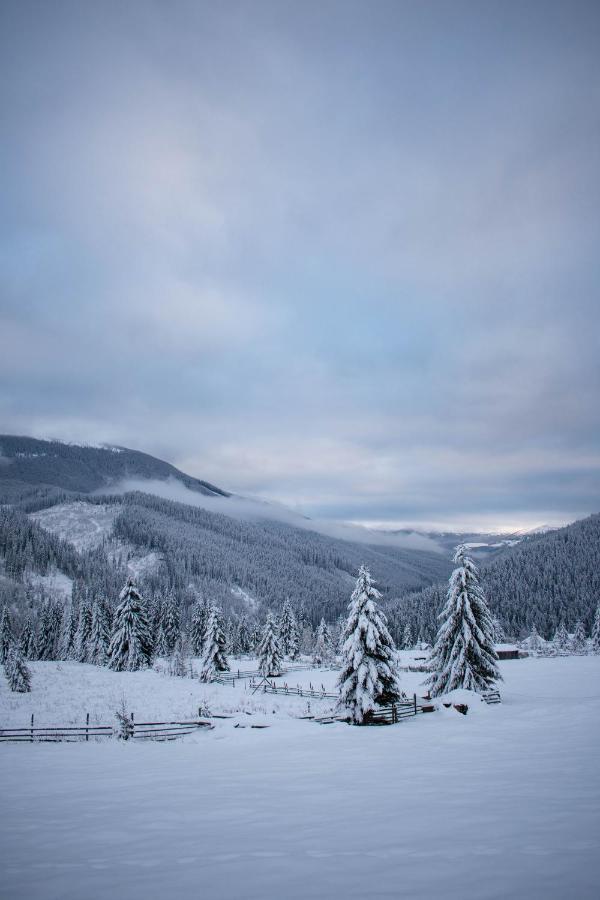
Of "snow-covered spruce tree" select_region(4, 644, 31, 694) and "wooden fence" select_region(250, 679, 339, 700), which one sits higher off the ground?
"snow-covered spruce tree" select_region(4, 644, 31, 694)

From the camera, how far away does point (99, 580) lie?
161 m

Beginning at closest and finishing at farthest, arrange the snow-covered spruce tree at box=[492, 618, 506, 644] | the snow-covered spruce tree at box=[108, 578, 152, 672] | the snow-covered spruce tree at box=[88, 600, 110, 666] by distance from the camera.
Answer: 1. the snow-covered spruce tree at box=[492, 618, 506, 644]
2. the snow-covered spruce tree at box=[108, 578, 152, 672]
3. the snow-covered spruce tree at box=[88, 600, 110, 666]

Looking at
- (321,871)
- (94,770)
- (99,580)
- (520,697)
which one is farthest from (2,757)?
(99,580)

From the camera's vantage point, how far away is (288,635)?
88812 mm

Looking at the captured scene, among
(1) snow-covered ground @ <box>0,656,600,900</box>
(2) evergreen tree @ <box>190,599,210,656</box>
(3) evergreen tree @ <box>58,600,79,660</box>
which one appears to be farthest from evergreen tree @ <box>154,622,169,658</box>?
(1) snow-covered ground @ <box>0,656,600,900</box>

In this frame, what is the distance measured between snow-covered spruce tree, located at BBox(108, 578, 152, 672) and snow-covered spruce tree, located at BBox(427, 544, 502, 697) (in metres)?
39.6

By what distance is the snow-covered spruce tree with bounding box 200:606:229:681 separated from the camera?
166ft

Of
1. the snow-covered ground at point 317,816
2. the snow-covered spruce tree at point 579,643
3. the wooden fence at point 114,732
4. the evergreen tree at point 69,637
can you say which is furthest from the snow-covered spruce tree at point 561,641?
the evergreen tree at point 69,637

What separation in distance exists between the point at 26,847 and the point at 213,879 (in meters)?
3.93

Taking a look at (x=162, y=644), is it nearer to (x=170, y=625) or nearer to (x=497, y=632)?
(x=170, y=625)

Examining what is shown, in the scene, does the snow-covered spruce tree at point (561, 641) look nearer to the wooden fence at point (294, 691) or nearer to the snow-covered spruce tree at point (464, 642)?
the wooden fence at point (294, 691)

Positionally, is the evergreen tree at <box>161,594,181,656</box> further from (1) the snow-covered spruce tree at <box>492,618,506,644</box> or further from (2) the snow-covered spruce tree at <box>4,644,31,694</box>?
(1) the snow-covered spruce tree at <box>492,618,506,644</box>

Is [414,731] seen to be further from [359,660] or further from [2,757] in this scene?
[2,757]

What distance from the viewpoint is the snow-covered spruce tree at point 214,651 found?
166 feet
